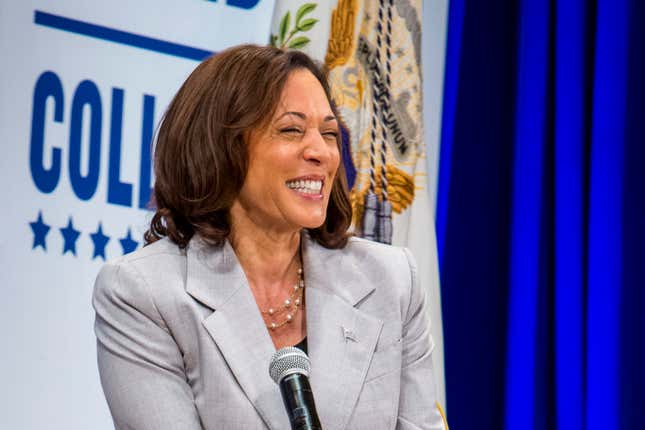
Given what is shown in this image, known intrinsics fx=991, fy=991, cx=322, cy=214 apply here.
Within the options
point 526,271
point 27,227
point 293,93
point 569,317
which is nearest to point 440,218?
point 526,271

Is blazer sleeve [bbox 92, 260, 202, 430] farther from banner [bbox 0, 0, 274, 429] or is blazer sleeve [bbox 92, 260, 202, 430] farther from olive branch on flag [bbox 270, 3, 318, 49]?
olive branch on flag [bbox 270, 3, 318, 49]

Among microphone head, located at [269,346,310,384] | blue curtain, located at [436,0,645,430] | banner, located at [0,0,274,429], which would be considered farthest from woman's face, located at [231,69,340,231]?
blue curtain, located at [436,0,645,430]

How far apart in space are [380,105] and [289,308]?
1.45m

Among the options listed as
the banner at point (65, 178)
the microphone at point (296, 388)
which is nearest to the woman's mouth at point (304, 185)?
the microphone at point (296, 388)

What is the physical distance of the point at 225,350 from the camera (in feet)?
6.48

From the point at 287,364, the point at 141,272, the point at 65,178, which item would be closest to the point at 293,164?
the point at 141,272

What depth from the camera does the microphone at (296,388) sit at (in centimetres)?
137

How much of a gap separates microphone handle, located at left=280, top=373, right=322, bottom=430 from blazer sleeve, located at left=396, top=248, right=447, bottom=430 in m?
0.77

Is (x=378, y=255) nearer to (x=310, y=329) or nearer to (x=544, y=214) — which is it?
(x=310, y=329)

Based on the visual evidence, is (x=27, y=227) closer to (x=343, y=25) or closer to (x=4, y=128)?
(x=4, y=128)

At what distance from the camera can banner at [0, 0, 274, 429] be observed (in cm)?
313

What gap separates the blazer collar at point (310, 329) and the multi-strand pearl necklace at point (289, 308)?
0.12 ft

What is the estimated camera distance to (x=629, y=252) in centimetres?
324

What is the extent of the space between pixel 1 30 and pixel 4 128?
32cm
